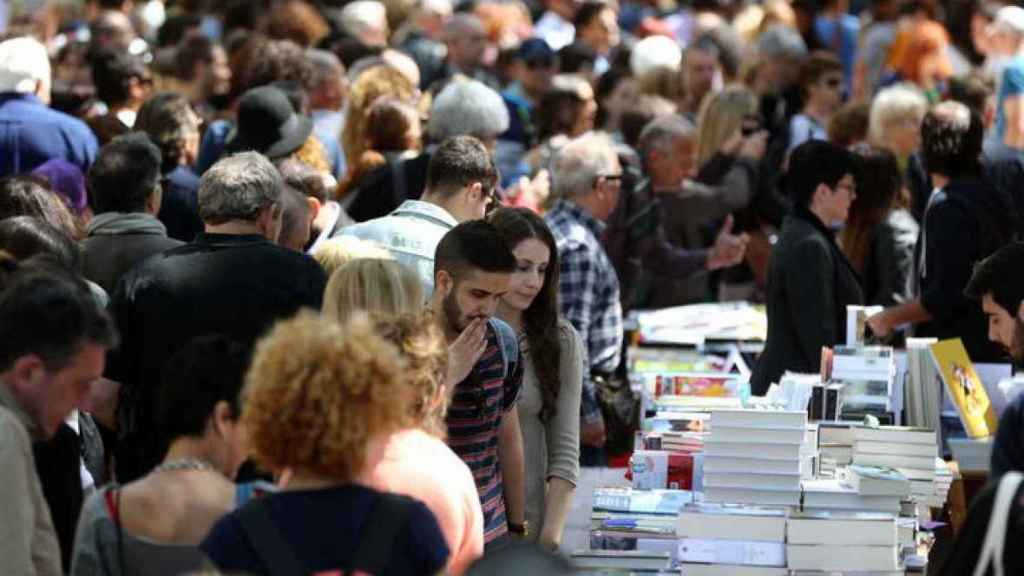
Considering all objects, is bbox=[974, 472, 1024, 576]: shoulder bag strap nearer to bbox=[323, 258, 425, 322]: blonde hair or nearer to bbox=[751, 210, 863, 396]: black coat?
bbox=[323, 258, 425, 322]: blonde hair

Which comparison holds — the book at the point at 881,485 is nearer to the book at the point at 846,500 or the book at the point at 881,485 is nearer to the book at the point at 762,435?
the book at the point at 846,500

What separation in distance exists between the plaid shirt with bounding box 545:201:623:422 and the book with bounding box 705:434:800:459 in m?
1.86

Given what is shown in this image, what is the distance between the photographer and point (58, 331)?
412 centimetres

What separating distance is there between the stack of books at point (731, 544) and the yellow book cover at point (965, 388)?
1780mm

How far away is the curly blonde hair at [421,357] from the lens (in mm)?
4285

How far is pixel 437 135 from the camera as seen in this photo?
833cm

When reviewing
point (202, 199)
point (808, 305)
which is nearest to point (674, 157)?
point (808, 305)

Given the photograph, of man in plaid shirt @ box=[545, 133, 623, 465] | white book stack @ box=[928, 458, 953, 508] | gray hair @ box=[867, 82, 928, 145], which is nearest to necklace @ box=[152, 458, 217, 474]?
white book stack @ box=[928, 458, 953, 508]

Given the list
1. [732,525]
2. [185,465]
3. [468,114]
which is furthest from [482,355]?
[468,114]

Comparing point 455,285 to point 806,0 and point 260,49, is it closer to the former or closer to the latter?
point 260,49

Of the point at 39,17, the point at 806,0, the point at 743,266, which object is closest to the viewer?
the point at 743,266

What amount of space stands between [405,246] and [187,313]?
105cm

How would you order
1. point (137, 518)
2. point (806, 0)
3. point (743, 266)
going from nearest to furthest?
1. point (137, 518)
2. point (743, 266)
3. point (806, 0)

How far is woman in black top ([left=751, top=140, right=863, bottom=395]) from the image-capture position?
23.8ft
